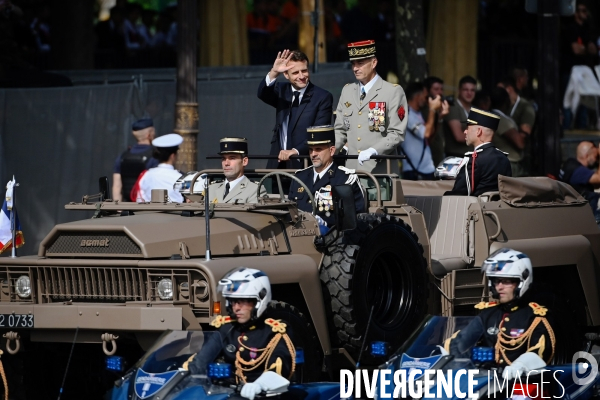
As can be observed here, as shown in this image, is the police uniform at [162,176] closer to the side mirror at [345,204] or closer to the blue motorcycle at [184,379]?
the side mirror at [345,204]

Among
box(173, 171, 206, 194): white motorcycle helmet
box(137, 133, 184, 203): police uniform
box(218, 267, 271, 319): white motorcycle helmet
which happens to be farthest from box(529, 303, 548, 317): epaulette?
box(137, 133, 184, 203): police uniform

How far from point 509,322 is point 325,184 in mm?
2359

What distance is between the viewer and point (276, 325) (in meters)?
8.89

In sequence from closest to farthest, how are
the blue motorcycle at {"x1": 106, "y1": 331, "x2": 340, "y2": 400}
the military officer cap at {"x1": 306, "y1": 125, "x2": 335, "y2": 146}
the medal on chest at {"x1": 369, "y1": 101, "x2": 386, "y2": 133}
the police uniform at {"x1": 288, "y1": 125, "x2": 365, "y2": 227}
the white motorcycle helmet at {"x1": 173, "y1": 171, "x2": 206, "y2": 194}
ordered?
the blue motorcycle at {"x1": 106, "y1": 331, "x2": 340, "y2": 400} → the police uniform at {"x1": 288, "y1": 125, "x2": 365, "y2": 227} → the military officer cap at {"x1": 306, "y1": 125, "x2": 335, "y2": 146} → the white motorcycle helmet at {"x1": 173, "y1": 171, "x2": 206, "y2": 194} → the medal on chest at {"x1": 369, "y1": 101, "x2": 386, "y2": 133}

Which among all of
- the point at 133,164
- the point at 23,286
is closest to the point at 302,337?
the point at 23,286

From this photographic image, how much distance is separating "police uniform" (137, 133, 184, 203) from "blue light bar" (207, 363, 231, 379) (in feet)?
17.2

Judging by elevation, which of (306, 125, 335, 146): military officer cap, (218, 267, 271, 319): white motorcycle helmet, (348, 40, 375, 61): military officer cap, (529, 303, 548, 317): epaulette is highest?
(348, 40, 375, 61): military officer cap

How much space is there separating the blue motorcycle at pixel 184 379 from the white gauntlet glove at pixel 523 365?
115cm

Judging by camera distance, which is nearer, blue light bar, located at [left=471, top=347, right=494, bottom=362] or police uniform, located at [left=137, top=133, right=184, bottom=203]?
blue light bar, located at [left=471, top=347, right=494, bottom=362]

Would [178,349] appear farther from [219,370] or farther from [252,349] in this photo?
[219,370]

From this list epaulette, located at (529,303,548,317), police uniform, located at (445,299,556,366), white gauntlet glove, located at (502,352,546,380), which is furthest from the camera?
epaulette, located at (529,303,548,317)

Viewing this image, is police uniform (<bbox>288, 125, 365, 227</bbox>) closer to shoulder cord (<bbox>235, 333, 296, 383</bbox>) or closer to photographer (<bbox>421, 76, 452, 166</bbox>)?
shoulder cord (<bbox>235, 333, 296, 383</bbox>)

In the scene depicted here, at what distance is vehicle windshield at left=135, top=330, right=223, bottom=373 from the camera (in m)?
8.70

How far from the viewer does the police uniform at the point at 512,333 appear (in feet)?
29.8
